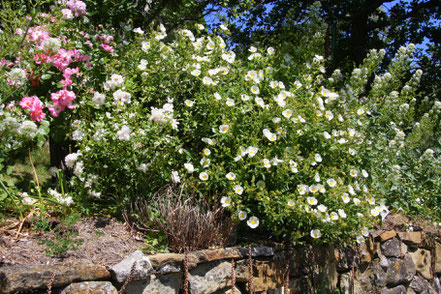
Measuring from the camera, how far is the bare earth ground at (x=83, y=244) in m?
2.00

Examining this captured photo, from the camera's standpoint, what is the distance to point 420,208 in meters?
4.37

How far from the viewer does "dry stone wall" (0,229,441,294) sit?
1.88m

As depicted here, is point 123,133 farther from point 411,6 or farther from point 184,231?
point 411,6

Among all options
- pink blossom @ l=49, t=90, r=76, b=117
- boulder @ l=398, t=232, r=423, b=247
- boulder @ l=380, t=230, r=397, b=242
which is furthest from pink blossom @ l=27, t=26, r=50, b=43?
boulder @ l=398, t=232, r=423, b=247

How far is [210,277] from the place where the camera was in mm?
2428

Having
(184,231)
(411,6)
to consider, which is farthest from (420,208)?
(411,6)

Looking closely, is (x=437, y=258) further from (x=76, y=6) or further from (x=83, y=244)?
(x=76, y=6)

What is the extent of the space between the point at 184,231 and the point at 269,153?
0.83 meters

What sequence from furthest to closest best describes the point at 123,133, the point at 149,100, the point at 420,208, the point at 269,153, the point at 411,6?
the point at 411,6 → the point at 420,208 → the point at 149,100 → the point at 269,153 → the point at 123,133

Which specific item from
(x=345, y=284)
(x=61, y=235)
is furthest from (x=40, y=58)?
(x=345, y=284)

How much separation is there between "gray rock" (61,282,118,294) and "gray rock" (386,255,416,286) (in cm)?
311

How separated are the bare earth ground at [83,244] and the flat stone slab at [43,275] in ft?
0.39

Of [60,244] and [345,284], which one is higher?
[60,244]

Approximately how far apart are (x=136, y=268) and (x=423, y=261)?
384 centimetres
